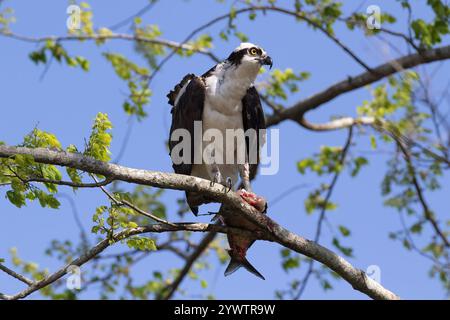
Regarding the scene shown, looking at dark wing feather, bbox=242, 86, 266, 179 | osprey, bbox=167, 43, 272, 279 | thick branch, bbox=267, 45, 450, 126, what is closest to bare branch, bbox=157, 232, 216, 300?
thick branch, bbox=267, 45, 450, 126

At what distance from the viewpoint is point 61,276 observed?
574 centimetres

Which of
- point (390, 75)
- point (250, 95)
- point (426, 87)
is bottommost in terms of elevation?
point (426, 87)

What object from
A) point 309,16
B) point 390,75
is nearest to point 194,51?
point 309,16

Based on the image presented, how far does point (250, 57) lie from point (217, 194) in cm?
192

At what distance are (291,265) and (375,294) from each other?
471 cm

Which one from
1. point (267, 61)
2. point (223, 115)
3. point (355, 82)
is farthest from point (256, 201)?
point (355, 82)

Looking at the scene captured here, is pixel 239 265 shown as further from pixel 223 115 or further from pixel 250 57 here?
pixel 250 57

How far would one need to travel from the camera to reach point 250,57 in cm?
750

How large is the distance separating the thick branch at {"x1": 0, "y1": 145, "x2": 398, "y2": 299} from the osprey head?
1718mm

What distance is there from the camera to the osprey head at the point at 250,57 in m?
7.47

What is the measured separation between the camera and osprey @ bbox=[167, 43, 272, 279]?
732 cm

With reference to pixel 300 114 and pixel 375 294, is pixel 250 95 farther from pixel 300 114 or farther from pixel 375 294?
pixel 300 114

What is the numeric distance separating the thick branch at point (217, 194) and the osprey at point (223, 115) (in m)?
0.97

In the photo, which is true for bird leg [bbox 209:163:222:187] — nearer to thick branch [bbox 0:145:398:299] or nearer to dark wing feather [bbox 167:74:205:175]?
dark wing feather [bbox 167:74:205:175]
